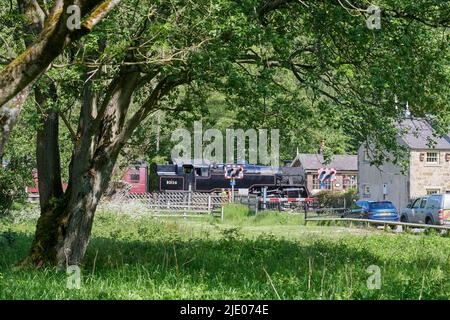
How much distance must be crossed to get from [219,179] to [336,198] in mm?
10379

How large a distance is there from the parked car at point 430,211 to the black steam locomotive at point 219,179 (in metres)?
21.8

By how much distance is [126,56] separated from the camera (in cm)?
1312

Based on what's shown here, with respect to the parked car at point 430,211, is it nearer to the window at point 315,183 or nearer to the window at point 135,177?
the window at point 135,177

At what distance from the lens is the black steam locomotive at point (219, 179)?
200 ft

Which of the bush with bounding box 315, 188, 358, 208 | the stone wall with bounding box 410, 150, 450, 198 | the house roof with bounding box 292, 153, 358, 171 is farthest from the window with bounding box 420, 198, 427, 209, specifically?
the house roof with bounding box 292, 153, 358, 171

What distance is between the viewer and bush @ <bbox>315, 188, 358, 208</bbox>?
181 ft

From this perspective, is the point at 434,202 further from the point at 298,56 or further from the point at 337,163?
the point at 337,163

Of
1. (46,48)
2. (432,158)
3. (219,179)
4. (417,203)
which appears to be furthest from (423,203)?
(46,48)

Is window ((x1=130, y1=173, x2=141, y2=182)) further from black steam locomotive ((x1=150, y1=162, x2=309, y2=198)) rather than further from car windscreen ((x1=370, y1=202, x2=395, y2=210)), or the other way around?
car windscreen ((x1=370, y1=202, x2=395, y2=210))

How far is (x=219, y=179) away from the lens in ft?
204

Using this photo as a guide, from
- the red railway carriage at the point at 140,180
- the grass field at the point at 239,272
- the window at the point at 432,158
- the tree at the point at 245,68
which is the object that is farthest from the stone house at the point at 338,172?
the tree at the point at 245,68

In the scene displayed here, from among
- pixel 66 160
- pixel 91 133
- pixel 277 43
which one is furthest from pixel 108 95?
pixel 66 160
